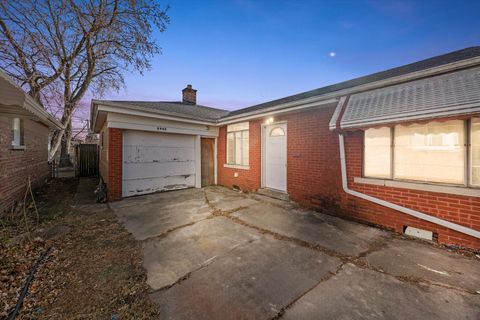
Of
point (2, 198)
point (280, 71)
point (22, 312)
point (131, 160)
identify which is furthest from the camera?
point (280, 71)

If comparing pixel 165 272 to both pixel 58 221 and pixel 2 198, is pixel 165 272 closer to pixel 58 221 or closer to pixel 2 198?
pixel 58 221

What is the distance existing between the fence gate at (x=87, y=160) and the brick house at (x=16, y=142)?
4.37m

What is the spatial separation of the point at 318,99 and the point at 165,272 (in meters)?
5.26

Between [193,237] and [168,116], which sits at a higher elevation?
[168,116]

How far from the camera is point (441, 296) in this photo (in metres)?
2.15

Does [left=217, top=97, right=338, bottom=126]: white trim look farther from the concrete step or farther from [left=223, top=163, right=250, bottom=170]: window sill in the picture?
the concrete step

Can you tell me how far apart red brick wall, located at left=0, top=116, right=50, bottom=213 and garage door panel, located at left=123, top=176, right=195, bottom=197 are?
104 inches

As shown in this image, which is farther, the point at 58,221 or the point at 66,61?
the point at 66,61

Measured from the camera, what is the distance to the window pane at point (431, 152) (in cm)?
339

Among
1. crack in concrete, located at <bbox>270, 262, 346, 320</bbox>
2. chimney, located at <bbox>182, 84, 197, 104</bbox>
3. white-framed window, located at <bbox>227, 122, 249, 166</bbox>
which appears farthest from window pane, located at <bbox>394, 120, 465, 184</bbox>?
chimney, located at <bbox>182, 84, 197, 104</bbox>

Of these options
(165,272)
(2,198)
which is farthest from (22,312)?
(2,198)

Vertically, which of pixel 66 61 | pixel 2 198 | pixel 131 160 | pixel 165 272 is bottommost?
pixel 165 272

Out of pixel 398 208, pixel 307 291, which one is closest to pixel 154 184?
pixel 307 291

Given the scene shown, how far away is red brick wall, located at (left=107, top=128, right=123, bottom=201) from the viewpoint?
20.7ft
